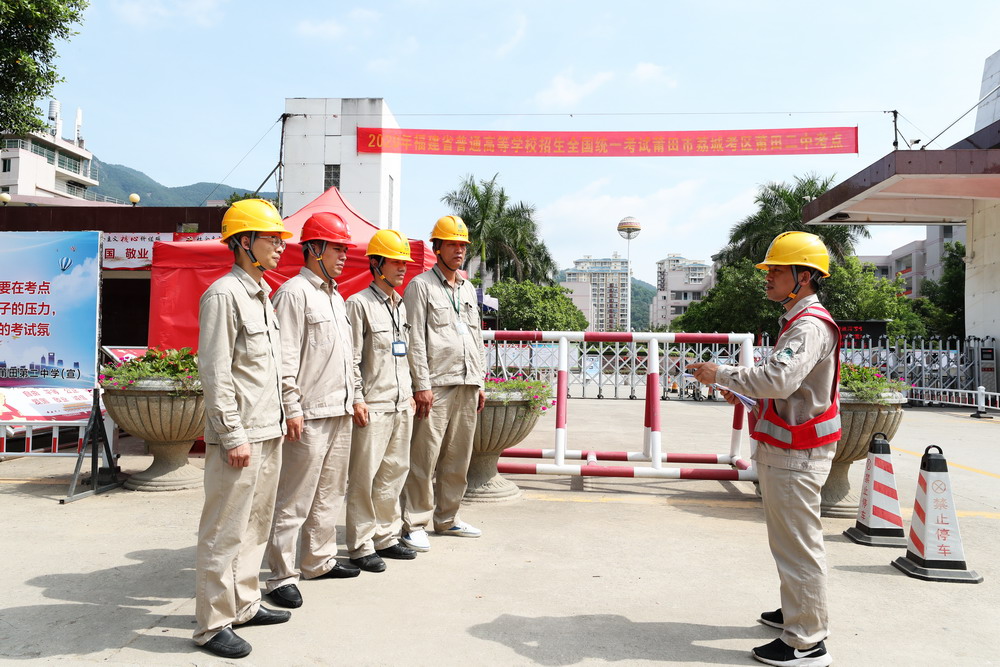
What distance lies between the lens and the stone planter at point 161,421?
5414 mm

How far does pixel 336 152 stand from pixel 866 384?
2250 cm

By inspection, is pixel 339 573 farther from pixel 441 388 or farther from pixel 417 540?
pixel 441 388

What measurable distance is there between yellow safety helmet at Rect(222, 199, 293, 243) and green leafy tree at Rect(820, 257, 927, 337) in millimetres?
30888

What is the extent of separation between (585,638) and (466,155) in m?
13.2

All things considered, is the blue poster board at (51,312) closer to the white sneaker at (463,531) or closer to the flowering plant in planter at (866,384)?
the white sneaker at (463,531)

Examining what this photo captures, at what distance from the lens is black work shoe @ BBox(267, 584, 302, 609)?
3.26 m

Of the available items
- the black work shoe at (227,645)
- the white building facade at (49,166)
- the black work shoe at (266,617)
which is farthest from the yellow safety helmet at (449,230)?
the white building facade at (49,166)

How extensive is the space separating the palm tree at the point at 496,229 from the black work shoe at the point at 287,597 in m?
34.9

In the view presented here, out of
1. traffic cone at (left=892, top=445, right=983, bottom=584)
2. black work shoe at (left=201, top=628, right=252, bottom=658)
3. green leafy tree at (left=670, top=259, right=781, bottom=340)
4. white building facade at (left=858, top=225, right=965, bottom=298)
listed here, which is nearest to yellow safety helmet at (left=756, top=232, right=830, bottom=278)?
traffic cone at (left=892, top=445, right=983, bottom=584)

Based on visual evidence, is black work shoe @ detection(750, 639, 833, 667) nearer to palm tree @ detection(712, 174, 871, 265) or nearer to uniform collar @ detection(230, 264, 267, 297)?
uniform collar @ detection(230, 264, 267, 297)

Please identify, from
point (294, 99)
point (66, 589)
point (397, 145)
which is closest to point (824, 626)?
point (66, 589)

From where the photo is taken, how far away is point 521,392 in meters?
5.52

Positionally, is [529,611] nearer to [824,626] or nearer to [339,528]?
[824,626]

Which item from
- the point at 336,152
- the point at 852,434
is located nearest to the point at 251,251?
the point at 852,434
